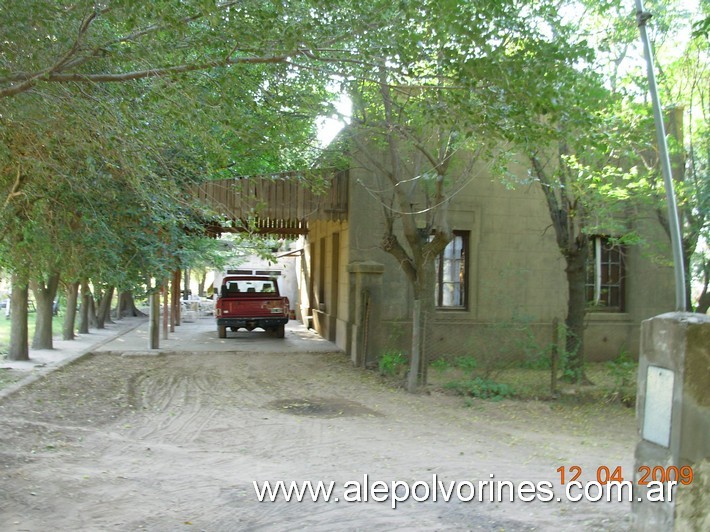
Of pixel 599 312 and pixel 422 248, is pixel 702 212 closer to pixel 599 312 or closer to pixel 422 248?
pixel 422 248

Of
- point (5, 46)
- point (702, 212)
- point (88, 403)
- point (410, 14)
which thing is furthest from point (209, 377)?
point (702, 212)

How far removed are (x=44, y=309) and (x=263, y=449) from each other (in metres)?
10.7

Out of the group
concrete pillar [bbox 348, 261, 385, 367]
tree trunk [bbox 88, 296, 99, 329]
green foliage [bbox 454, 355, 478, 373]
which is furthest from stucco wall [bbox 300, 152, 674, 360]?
tree trunk [bbox 88, 296, 99, 329]

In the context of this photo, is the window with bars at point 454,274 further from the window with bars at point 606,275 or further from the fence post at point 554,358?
the fence post at point 554,358

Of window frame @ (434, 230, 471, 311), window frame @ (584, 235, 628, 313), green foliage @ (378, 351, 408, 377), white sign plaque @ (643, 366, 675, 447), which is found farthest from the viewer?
window frame @ (584, 235, 628, 313)

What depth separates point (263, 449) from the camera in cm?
748

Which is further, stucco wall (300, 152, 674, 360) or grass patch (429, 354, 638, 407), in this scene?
stucco wall (300, 152, 674, 360)

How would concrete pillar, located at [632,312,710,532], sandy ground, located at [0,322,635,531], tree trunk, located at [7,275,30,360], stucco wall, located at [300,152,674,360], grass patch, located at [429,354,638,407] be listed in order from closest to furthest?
concrete pillar, located at [632,312,710,532], sandy ground, located at [0,322,635,531], grass patch, located at [429,354,638,407], tree trunk, located at [7,275,30,360], stucco wall, located at [300,152,674,360]

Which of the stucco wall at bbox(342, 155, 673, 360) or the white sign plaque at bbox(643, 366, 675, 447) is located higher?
the stucco wall at bbox(342, 155, 673, 360)

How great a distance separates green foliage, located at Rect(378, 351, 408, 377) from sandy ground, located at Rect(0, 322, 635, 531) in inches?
14.9

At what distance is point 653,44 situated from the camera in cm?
1088

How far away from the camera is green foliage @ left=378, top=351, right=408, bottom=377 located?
12.7 metres

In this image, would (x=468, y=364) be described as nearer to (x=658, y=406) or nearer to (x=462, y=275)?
(x=462, y=275)

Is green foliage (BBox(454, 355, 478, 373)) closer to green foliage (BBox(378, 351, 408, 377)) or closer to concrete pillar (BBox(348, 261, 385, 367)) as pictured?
green foliage (BBox(378, 351, 408, 377))
